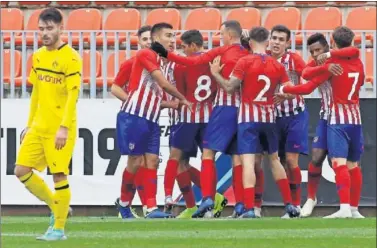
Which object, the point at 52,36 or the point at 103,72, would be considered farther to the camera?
the point at 103,72

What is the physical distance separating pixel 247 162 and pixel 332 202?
2.77 m

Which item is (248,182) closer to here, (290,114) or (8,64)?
(290,114)

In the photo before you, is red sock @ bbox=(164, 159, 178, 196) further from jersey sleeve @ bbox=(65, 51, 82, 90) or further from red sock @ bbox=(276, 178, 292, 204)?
jersey sleeve @ bbox=(65, 51, 82, 90)

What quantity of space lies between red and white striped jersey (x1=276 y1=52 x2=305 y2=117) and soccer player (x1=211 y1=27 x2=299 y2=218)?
0.48m

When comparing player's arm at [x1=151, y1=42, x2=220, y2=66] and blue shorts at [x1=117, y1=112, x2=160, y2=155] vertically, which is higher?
player's arm at [x1=151, y1=42, x2=220, y2=66]

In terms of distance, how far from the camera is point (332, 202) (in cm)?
1648

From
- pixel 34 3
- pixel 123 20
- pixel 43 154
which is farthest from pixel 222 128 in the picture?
pixel 34 3

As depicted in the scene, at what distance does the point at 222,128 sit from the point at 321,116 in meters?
1.07

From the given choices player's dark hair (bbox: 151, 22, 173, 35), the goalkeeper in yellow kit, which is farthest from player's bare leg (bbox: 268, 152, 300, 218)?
the goalkeeper in yellow kit

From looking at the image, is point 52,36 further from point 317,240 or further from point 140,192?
point 140,192

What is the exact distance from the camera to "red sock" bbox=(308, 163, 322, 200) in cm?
1481

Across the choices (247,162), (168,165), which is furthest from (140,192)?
(247,162)

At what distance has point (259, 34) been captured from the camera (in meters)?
13.7

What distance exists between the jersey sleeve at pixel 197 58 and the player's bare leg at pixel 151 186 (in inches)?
40.9
